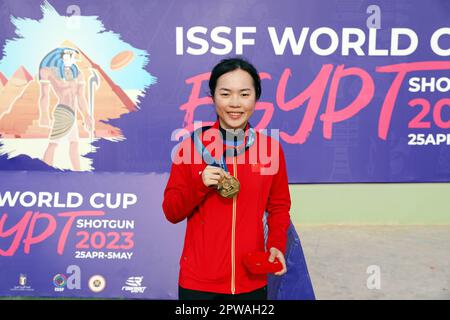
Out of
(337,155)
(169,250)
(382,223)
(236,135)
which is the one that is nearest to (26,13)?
(169,250)

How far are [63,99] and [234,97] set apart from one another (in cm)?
435

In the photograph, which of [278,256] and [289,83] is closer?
[278,256]

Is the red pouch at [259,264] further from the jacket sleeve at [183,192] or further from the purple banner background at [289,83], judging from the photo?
the purple banner background at [289,83]

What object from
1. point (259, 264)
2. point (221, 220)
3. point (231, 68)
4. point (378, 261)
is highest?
point (231, 68)

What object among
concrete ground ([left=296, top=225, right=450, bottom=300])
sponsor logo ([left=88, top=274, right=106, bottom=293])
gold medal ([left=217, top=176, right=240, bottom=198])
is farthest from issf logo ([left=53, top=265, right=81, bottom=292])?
gold medal ([left=217, top=176, right=240, bottom=198])

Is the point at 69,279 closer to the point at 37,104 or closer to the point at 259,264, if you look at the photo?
the point at 259,264

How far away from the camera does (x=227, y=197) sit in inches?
72.2

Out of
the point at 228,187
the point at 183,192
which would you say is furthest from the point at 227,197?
the point at 183,192

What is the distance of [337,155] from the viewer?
5.86m

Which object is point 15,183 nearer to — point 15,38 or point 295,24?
point 15,38

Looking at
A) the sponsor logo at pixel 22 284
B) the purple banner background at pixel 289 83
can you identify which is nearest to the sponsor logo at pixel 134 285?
the sponsor logo at pixel 22 284

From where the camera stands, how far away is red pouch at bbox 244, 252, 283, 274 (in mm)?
1807

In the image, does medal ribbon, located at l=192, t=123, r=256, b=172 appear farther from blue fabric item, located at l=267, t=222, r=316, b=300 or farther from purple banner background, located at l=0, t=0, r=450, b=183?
purple banner background, located at l=0, t=0, r=450, b=183

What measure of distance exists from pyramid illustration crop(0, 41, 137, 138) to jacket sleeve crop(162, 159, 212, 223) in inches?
158
